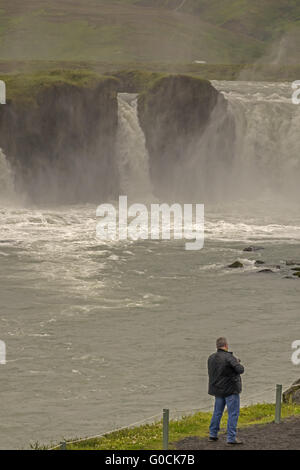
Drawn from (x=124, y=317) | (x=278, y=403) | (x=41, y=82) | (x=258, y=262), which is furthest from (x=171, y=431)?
(x=41, y=82)

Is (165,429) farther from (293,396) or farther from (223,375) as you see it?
(293,396)

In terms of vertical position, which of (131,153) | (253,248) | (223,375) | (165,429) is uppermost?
(131,153)

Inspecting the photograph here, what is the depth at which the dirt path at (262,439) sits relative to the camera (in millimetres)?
25781

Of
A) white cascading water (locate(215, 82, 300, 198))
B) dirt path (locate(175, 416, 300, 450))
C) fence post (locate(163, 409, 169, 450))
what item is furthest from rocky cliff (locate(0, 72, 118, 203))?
fence post (locate(163, 409, 169, 450))

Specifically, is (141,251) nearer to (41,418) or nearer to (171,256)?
(171,256)

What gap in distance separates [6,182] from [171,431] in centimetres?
6905

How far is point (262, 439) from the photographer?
2659 cm

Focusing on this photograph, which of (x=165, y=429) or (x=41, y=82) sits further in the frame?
(x=41, y=82)

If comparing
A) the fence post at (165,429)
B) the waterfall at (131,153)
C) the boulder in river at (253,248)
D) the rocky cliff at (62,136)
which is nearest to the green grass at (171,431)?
the fence post at (165,429)

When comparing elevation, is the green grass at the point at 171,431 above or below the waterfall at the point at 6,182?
below

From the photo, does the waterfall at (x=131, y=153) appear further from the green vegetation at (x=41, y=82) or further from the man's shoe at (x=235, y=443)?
the man's shoe at (x=235, y=443)

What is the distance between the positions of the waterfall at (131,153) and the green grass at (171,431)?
73063 mm

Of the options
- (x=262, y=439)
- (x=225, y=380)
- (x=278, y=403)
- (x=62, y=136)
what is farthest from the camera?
(x=62, y=136)
